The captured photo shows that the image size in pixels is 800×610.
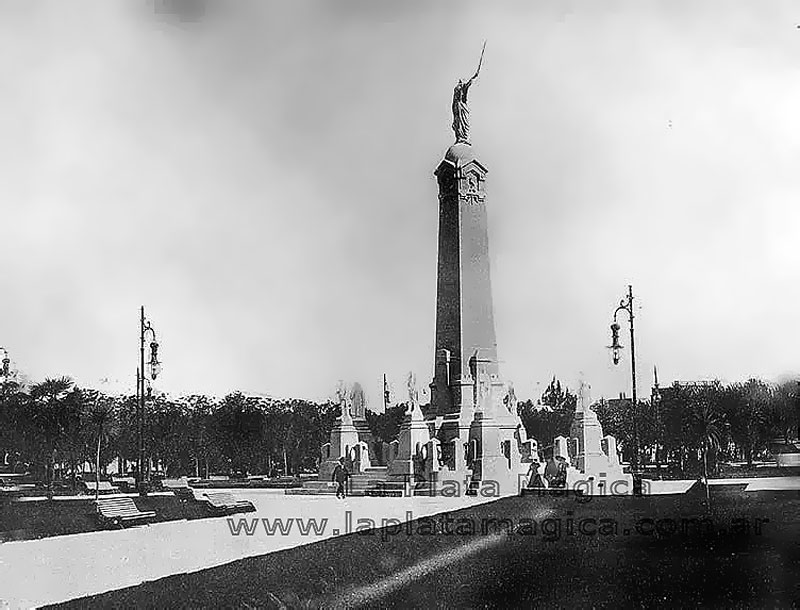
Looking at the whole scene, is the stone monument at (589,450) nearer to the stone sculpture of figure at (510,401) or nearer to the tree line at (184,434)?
the stone sculpture of figure at (510,401)

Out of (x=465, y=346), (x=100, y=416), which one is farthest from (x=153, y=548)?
(x=100, y=416)

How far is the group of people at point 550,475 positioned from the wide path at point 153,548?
11.0 feet

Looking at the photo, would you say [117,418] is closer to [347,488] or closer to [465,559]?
[347,488]

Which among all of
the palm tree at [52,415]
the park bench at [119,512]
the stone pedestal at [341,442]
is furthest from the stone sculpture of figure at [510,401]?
the palm tree at [52,415]

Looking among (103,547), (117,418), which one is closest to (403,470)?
(103,547)

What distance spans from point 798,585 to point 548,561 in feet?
13.2

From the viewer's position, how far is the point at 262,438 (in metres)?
60.2

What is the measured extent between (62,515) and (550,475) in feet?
49.8

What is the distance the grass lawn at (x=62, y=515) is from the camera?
2241 centimetres

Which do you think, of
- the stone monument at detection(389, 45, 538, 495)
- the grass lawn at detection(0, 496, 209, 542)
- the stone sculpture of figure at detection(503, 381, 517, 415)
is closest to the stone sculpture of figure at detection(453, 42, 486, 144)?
the stone monument at detection(389, 45, 538, 495)

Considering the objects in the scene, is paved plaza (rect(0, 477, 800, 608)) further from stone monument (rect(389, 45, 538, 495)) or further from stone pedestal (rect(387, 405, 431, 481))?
stone monument (rect(389, 45, 538, 495))

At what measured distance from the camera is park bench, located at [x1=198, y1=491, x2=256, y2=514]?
2778 cm

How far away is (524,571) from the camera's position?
1409cm

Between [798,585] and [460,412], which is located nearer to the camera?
[798,585]
